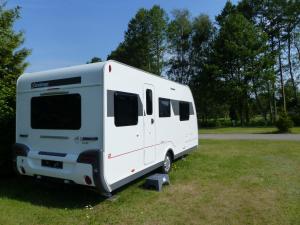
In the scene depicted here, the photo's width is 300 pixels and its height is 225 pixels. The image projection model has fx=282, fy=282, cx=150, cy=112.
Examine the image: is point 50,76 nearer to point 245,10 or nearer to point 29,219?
point 29,219

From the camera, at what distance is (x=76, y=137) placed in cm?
561

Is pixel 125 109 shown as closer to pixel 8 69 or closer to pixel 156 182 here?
pixel 156 182

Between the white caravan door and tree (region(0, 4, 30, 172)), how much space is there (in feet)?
11.8

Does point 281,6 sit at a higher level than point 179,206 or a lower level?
higher

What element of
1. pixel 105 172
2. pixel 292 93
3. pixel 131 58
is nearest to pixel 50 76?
pixel 105 172

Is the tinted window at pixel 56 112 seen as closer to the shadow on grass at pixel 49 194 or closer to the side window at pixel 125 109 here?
the side window at pixel 125 109

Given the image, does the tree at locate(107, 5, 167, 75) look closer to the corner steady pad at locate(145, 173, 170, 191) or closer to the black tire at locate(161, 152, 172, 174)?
the black tire at locate(161, 152, 172, 174)

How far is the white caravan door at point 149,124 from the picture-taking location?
6910mm

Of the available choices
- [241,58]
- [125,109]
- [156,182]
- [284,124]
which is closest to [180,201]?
[156,182]

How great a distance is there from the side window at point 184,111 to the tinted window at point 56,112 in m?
4.66

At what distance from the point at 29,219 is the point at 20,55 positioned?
7.13 m

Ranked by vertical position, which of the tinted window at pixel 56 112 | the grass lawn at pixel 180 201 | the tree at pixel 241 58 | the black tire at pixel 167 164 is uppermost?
the tree at pixel 241 58

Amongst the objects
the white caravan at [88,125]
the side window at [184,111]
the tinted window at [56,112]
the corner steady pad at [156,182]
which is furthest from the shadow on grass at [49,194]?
the side window at [184,111]

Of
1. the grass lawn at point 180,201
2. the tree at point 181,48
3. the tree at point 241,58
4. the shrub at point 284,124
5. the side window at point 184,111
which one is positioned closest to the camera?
the grass lawn at point 180,201
